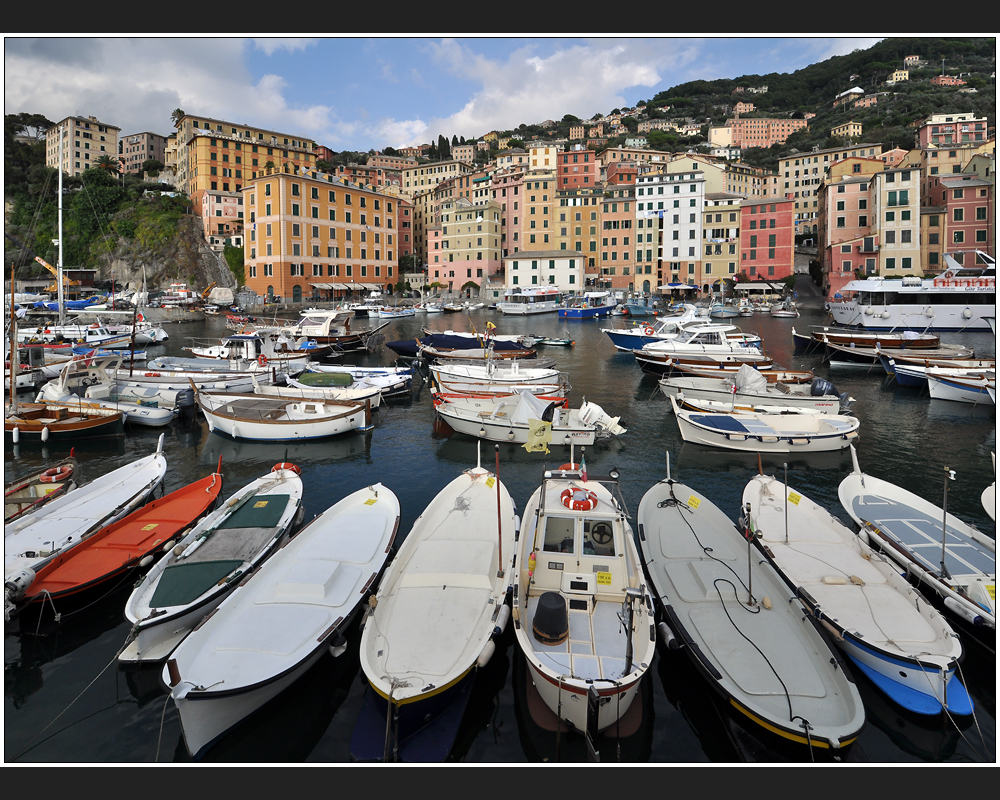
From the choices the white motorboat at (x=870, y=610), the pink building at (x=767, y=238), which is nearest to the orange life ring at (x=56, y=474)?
the white motorboat at (x=870, y=610)

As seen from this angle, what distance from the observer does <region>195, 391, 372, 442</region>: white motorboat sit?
1850cm

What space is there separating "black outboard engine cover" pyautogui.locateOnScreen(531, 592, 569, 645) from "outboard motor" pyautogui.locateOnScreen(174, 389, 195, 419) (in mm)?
19571

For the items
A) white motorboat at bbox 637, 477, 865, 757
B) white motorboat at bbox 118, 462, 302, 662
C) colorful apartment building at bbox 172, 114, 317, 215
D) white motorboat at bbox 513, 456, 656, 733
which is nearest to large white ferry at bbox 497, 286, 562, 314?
colorful apartment building at bbox 172, 114, 317, 215

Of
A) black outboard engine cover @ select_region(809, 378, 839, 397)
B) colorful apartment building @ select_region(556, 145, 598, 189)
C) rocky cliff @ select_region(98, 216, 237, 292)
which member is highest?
colorful apartment building @ select_region(556, 145, 598, 189)

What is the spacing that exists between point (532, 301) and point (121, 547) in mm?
73239

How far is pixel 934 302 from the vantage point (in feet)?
151

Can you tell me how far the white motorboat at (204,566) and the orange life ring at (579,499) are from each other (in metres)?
5.05

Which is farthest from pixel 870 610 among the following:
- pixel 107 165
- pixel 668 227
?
pixel 107 165

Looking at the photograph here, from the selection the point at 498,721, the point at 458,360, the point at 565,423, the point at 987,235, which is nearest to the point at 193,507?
the point at 498,721

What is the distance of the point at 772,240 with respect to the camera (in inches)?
3145

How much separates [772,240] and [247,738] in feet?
290

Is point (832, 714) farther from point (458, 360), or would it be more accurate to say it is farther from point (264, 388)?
point (458, 360)

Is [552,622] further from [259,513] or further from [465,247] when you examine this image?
[465,247]

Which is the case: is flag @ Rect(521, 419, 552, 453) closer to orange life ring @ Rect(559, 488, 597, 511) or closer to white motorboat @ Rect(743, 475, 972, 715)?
orange life ring @ Rect(559, 488, 597, 511)
